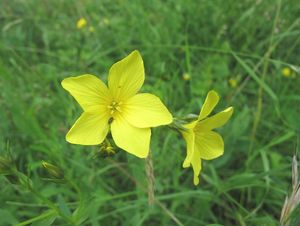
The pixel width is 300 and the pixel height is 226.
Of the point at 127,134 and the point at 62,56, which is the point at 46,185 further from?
the point at 62,56

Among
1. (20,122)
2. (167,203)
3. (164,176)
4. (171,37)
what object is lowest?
(167,203)

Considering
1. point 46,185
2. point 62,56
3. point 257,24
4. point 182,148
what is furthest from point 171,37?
point 46,185

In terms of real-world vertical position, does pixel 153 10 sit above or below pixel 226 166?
above

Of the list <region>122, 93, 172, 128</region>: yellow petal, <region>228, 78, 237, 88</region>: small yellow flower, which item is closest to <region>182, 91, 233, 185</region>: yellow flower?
<region>122, 93, 172, 128</region>: yellow petal

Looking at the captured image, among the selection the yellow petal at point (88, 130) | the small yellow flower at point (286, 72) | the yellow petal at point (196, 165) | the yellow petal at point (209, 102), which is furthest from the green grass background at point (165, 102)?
the yellow petal at point (209, 102)

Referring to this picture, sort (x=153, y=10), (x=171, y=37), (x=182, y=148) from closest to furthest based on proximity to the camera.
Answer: (x=182, y=148), (x=171, y=37), (x=153, y=10)

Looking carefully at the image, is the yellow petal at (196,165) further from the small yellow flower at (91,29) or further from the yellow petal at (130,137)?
the small yellow flower at (91,29)

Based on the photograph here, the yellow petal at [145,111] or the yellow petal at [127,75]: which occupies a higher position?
the yellow petal at [127,75]

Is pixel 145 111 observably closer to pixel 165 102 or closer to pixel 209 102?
pixel 209 102

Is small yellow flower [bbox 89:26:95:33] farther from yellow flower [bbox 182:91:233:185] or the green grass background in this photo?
yellow flower [bbox 182:91:233:185]
